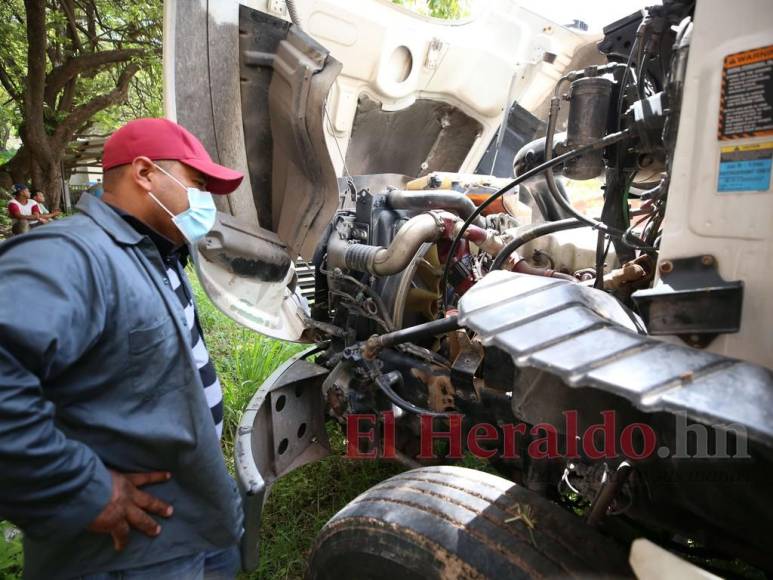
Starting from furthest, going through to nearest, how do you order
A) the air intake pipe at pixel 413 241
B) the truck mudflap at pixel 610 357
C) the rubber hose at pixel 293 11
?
the rubber hose at pixel 293 11, the air intake pipe at pixel 413 241, the truck mudflap at pixel 610 357

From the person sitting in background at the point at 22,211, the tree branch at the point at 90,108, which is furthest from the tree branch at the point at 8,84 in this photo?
the person sitting in background at the point at 22,211

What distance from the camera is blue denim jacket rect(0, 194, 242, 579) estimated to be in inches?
41.3

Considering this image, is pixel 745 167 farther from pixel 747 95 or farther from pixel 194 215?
pixel 194 215

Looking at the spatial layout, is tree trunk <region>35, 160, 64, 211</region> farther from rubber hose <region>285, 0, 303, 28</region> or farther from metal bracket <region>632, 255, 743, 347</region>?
metal bracket <region>632, 255, 743, 347</region>

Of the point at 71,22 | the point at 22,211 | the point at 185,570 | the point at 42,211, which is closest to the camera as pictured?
the point at 185,570

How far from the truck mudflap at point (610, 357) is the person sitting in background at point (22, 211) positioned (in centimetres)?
946

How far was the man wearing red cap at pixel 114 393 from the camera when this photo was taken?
41.8 inches

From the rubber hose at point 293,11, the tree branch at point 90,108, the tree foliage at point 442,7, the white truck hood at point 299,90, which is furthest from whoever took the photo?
the tree branch at point 90,108

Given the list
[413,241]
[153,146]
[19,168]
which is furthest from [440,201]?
[19,168]

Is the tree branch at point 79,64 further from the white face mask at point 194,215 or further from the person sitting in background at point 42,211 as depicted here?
the white face mask at point 194,215

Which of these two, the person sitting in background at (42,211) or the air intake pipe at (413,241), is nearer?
the air intake pipe at (413,241)

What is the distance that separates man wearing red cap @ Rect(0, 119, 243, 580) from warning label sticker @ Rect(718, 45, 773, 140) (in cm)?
129

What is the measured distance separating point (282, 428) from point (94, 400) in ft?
4.41

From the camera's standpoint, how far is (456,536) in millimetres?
1283
